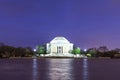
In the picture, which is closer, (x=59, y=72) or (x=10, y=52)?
(x=59, y=72)

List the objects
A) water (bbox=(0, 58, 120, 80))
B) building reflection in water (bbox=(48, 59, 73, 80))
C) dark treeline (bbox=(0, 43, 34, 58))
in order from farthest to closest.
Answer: dark treeline (bbox=(0, 43, 34, 58)), water (bbox=(0, 58, 120, 80)), building reflection in water (bbox=(48, 59, 73, 80))

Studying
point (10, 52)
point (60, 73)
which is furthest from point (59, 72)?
point (10, 52)

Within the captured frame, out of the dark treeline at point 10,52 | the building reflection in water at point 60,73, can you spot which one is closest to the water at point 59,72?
the building reflection in water at point 60,73

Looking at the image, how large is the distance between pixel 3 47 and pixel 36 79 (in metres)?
148

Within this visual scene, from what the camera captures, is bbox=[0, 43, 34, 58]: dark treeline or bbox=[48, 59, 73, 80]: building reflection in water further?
bbox=[0, 43, 34, 58]: dark treeline

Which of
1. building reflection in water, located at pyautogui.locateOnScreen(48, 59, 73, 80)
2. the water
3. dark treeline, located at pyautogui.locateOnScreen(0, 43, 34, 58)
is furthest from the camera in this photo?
dark treeline, located at pyautogui.locateOnScreen(0, 43, 34, 58)

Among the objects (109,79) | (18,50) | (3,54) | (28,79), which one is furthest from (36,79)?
(18,50)

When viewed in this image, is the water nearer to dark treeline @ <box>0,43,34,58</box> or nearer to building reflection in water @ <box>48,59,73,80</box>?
building reflection in water @ <box>48,59,73,80</box>

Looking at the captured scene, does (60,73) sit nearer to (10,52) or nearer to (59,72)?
(59,72)

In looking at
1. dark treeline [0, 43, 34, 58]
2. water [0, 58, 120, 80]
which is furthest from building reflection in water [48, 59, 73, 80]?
dark treeline [0, 43, 34, 58]

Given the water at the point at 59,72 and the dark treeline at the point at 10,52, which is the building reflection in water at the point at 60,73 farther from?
the dark treeline at the point at 10,52

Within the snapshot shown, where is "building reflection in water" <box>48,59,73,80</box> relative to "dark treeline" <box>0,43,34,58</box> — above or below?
below

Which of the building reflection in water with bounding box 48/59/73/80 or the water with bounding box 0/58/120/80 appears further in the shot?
the water with bounding box 0/58/120/80

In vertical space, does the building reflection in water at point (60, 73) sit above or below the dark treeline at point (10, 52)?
below
